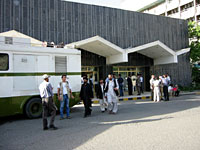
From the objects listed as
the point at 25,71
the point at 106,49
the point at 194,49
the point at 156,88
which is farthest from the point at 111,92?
the point at 194,49

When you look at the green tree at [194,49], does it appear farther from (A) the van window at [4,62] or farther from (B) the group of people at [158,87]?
(A) the van window at [4,62]

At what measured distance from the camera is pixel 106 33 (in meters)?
19.1

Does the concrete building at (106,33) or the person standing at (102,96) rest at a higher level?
the concrete building at (106,33)

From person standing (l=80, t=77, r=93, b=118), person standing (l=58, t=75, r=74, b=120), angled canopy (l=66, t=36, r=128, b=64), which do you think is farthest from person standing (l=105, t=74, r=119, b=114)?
angled canopy (l=66, t=36, r=128, b=64)

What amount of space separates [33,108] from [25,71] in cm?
179

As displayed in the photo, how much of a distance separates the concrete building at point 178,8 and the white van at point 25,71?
36942 millimetres

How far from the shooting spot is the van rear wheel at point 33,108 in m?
8.86

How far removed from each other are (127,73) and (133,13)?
672 centimetres

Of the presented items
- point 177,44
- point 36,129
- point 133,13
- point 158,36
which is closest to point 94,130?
point 36,129

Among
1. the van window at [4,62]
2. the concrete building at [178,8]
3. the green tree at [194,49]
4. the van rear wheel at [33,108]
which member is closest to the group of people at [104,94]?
the van rear wheel at [33,108]

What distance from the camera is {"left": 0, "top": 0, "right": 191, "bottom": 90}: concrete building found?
1523 centimetres

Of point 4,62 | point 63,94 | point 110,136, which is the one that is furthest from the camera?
point 63,94

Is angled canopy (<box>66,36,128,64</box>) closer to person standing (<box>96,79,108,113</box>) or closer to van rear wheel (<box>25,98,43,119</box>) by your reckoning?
person standing (<box>96,79,108,113</box>)

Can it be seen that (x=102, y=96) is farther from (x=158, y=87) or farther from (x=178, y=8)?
(x=178, y=8)
